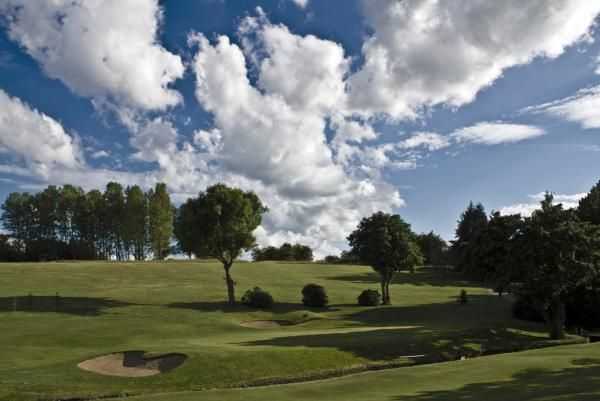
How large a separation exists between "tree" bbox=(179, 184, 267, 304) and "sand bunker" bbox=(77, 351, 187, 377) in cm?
3048

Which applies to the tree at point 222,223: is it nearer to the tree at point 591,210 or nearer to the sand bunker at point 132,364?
the sand bunker at point 132,364

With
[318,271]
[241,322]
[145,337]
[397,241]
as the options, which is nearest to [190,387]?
[145,337]

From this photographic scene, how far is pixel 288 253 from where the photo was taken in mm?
151375

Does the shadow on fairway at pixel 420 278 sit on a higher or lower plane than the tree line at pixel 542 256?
lower

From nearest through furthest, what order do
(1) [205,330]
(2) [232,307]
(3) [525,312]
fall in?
(1) [205,330]
(3) [525,312]
(2) [232,307]

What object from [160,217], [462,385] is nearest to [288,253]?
[160,217]

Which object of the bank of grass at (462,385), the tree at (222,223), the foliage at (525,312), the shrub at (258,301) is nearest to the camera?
the bank of grass at (462,385)

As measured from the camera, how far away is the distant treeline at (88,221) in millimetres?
131875

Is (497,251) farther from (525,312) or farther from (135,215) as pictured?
(135,215)

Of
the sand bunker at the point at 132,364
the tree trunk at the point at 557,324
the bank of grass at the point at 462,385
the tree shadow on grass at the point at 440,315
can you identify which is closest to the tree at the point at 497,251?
the tree trunk at the point at 557,324

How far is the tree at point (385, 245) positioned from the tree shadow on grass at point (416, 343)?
25228 mm

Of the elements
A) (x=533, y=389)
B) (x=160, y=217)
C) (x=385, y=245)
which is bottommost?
(x=533, y=389)

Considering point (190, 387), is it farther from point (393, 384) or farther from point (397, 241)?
point (397, 241)

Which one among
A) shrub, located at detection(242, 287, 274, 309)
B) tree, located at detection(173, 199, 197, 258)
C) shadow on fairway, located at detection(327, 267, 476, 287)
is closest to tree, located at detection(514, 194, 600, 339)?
shrub, located at detection(242, 287, 274, 309)
